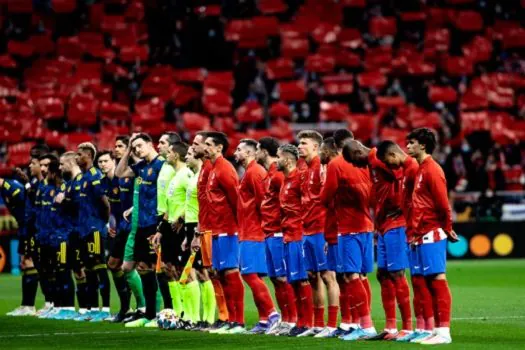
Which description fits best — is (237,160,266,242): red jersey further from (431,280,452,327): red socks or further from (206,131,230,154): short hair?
(431,280,452,327): red socks

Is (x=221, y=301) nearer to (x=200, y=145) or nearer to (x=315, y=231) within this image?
(x=315, y=231)

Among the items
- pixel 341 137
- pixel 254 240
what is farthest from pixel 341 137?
pixel 254 240

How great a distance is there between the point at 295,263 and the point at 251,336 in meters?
1.06

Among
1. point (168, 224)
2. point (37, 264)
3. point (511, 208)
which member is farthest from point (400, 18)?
point (168, 224)

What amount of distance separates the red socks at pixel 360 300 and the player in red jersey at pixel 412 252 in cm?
56

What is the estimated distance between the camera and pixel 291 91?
133ft

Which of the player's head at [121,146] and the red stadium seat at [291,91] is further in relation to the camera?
the red stadium seat at [291,91]

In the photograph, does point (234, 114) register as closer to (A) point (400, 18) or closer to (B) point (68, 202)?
(A) point (400, 18)

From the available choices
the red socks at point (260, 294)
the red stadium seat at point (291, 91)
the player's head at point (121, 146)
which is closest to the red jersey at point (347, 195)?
the red socks at point (260, 294)

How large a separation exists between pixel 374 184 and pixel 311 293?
5.60ft

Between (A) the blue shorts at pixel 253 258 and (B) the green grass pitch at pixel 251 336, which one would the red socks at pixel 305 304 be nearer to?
(B) the green grass pitch at pixel 251 336

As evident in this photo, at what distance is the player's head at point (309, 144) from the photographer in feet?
49.3

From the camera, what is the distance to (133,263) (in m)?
17.7

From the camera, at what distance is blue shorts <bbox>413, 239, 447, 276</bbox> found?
13359 mm
